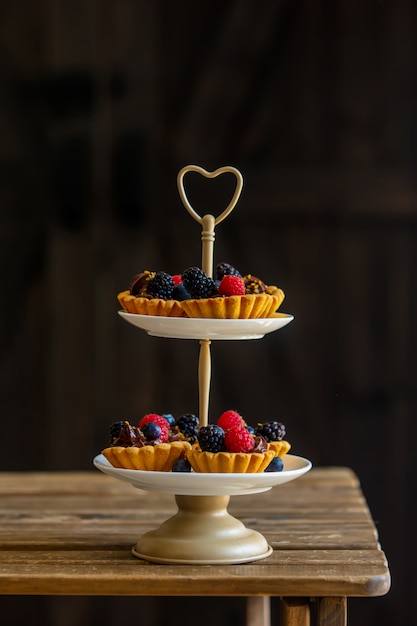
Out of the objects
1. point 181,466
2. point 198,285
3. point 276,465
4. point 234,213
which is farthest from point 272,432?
point 234,213

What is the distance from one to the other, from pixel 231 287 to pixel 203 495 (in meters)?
0.34

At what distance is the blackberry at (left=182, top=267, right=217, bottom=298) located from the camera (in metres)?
1.69

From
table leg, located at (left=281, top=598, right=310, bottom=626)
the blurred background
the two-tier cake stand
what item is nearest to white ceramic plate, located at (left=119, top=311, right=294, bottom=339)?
the two-tier cake stand

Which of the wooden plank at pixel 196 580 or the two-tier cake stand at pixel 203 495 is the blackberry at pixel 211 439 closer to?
the two-tier cake stand at pixel 203 495

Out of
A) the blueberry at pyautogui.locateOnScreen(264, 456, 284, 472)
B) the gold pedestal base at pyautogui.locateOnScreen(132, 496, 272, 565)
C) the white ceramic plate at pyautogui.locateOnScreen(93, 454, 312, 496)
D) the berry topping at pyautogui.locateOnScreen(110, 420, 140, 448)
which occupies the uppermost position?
the berry topping at pyautogui.locateOnScreen(110, 420, 140, 448)

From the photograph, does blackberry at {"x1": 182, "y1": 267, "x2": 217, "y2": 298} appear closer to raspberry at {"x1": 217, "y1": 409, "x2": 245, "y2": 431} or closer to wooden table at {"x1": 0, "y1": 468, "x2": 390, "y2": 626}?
raspberry at {"x1": 217, "y1": 409, "x2": 245, "y2": 431}

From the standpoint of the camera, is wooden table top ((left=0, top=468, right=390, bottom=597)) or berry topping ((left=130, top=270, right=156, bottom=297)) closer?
wooden table top ((left=0, top=468, right=390, bottom=597))

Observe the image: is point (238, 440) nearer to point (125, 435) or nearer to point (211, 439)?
point (211, 439)

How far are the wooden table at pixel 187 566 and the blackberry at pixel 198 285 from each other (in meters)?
0.44

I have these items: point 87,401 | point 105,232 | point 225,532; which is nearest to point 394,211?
point 105,232

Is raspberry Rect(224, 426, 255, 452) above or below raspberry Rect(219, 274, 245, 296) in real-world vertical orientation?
below

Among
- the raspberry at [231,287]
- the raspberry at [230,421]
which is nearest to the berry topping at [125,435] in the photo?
the raspberry at [230,421]

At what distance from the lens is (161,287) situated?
1711mm

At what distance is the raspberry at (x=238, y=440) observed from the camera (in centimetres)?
162
